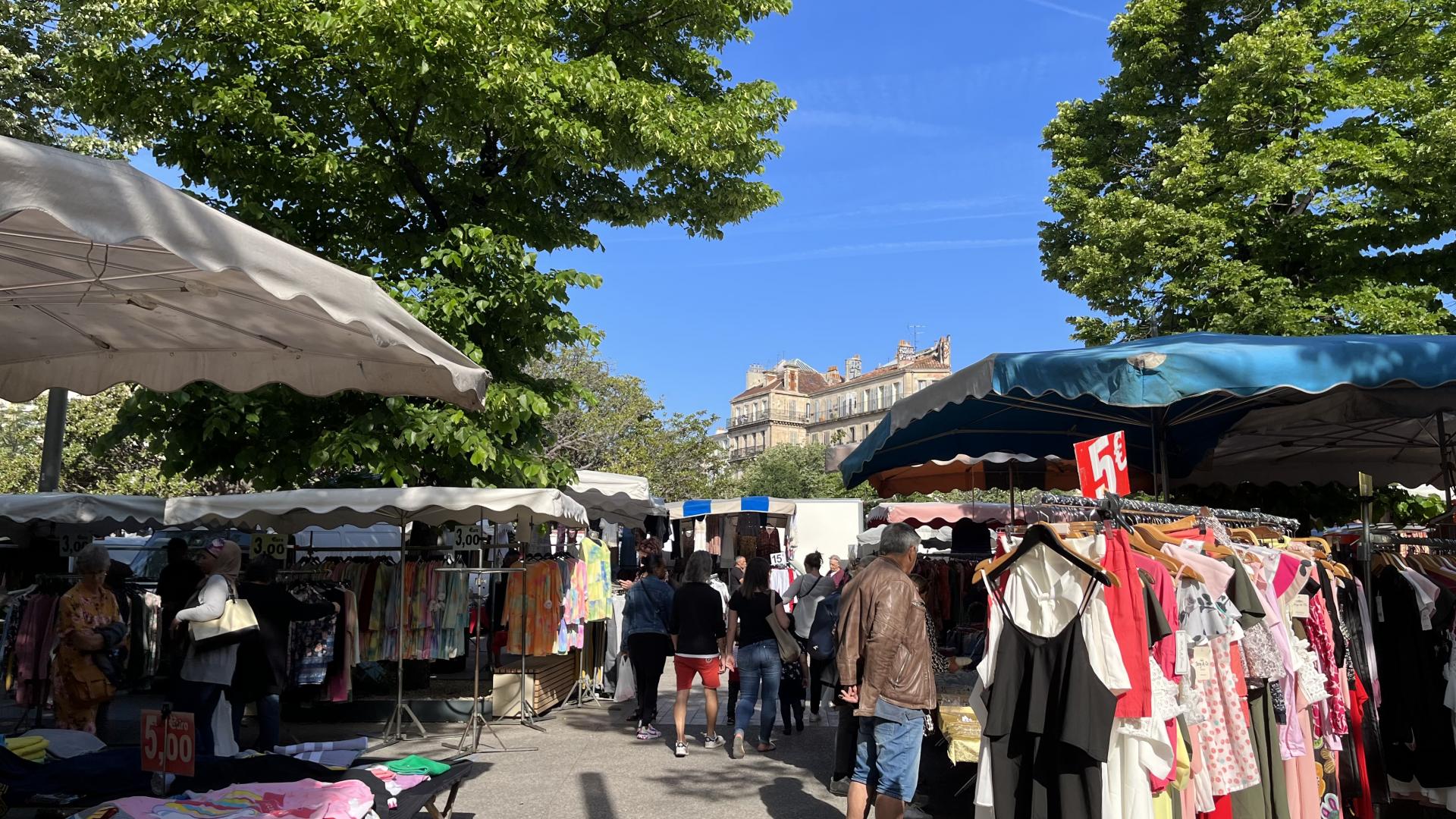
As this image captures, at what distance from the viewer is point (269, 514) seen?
31.3 feet

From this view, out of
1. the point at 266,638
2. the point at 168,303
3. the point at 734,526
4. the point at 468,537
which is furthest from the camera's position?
the point at 734,526

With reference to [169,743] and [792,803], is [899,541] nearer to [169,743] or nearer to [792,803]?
[792,803]

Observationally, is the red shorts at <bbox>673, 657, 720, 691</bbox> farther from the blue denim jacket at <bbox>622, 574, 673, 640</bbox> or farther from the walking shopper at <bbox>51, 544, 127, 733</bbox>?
the walking shopper at <bbox>51, 544, 127, 733</bbox>

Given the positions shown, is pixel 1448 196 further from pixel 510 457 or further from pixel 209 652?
pixel 209 652

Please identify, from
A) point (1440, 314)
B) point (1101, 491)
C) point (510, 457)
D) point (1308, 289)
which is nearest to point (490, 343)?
point (510, 457)

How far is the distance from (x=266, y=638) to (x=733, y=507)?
1888 centimetres

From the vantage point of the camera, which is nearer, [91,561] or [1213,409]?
[1213,409]

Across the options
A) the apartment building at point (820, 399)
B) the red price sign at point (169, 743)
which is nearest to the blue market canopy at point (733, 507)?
the red price sign at point (169, 743)

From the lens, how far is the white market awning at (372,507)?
357 inches

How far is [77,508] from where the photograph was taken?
1148 cm

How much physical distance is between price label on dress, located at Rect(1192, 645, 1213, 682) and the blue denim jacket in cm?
535

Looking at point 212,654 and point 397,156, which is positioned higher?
point 397,156

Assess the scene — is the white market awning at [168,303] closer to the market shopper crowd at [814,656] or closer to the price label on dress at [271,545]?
the market shopper crowd at [814,656]

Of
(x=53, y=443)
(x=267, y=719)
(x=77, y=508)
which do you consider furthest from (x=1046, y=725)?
(x=53, y=443)
